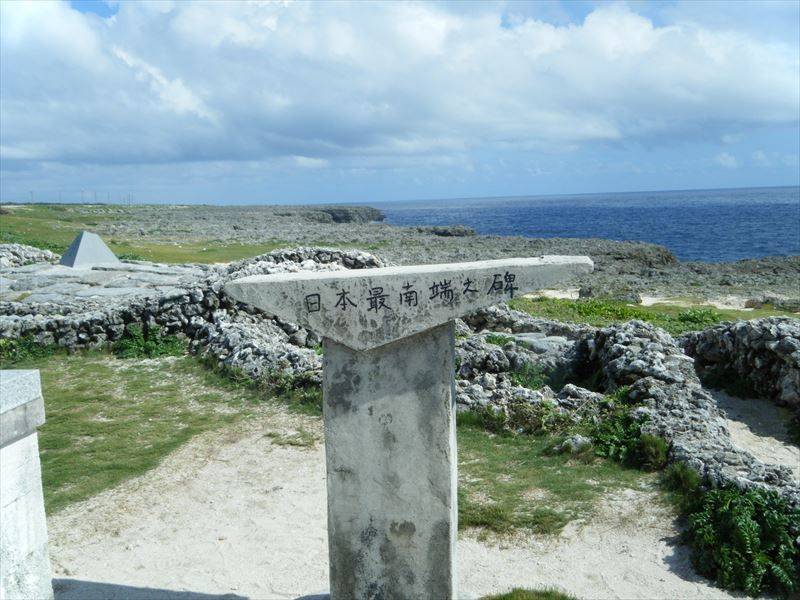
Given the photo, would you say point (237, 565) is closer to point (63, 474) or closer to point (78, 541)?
point (78, 541)

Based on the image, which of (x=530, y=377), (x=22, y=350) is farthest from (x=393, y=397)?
(x=22, y=350)

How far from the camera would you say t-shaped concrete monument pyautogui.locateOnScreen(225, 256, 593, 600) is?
494 cm

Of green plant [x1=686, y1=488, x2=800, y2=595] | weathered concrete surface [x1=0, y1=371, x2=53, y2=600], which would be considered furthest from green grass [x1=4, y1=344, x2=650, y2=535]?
weathered concrete surface [x1=0, y1=371, x2=53, y2=600]

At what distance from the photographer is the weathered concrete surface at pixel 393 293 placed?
4922mm

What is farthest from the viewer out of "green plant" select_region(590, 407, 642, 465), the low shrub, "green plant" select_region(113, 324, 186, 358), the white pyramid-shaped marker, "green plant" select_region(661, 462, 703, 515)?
the white pyramid-shaped marker

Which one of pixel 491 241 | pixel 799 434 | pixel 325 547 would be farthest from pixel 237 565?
pixel 491 241

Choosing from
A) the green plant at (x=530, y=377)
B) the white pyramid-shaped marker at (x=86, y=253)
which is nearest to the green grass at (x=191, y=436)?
the green plant at (x=530, y=377)

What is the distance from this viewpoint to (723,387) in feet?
39.5

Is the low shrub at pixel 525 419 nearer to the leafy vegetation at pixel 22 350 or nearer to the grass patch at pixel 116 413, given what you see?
the grass patch at pixel 116 413

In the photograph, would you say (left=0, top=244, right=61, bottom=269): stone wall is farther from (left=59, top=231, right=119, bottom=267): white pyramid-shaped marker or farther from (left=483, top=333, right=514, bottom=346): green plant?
(left=483, top=333, right=514, bottom=346): green plant

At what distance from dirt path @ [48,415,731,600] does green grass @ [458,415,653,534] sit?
25 cm

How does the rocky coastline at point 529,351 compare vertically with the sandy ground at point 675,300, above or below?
above

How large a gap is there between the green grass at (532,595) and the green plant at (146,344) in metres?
9.64

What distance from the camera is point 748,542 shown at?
617 cm
